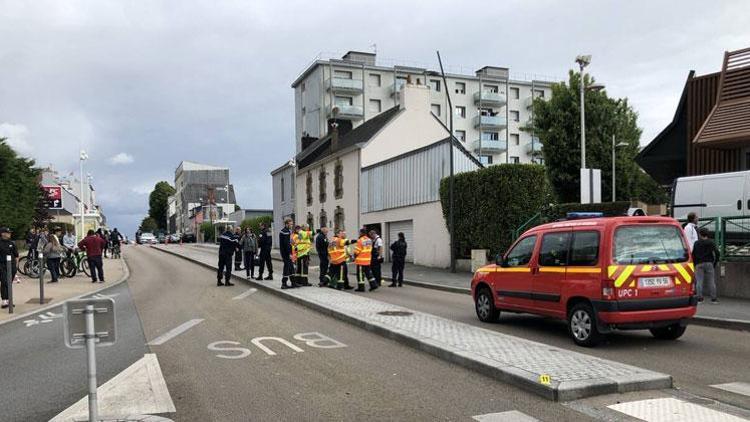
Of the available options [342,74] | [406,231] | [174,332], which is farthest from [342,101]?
[174,332]

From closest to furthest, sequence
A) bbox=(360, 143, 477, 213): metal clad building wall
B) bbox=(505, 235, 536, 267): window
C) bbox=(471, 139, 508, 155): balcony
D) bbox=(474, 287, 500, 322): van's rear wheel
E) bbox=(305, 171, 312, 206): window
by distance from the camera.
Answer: bbox=(505, 235, 536, 267): window, bbox=(474, 287, 500, 322): van's rear wheel, bbox=(360, 143, 477, 213): metal clad building wall, bbox=(305, 171, 312, 206): window, bbox=(471, 139, 508, 155): balcony

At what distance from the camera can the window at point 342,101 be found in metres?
60.4

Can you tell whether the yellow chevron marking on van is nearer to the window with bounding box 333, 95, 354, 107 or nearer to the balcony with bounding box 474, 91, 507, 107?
the window with bounding box 333, 95, 354, 107

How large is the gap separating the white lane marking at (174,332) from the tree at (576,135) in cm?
2852

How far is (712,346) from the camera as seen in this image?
8.27 meters

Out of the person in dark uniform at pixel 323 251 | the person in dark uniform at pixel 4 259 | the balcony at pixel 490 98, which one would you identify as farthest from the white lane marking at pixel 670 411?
the balcony at pixel 490 98

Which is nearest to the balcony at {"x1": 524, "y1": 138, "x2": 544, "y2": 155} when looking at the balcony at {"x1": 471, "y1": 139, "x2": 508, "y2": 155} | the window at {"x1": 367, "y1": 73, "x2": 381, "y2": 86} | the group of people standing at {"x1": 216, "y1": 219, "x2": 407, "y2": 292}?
the balcony at {"x1": 471, "y1": 139, "x2": 508, "y2": 155}

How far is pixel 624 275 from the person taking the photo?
7887 mm

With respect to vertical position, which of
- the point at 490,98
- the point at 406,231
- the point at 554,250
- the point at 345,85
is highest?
the point at 490,98

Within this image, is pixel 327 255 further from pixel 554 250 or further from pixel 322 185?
pixel 322 185

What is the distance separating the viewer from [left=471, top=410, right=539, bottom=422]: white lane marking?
5.00m

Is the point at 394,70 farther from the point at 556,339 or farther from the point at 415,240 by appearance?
the point at 556,339

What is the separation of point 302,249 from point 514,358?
10.2m

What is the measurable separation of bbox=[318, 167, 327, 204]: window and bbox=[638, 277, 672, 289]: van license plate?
3094 cm
